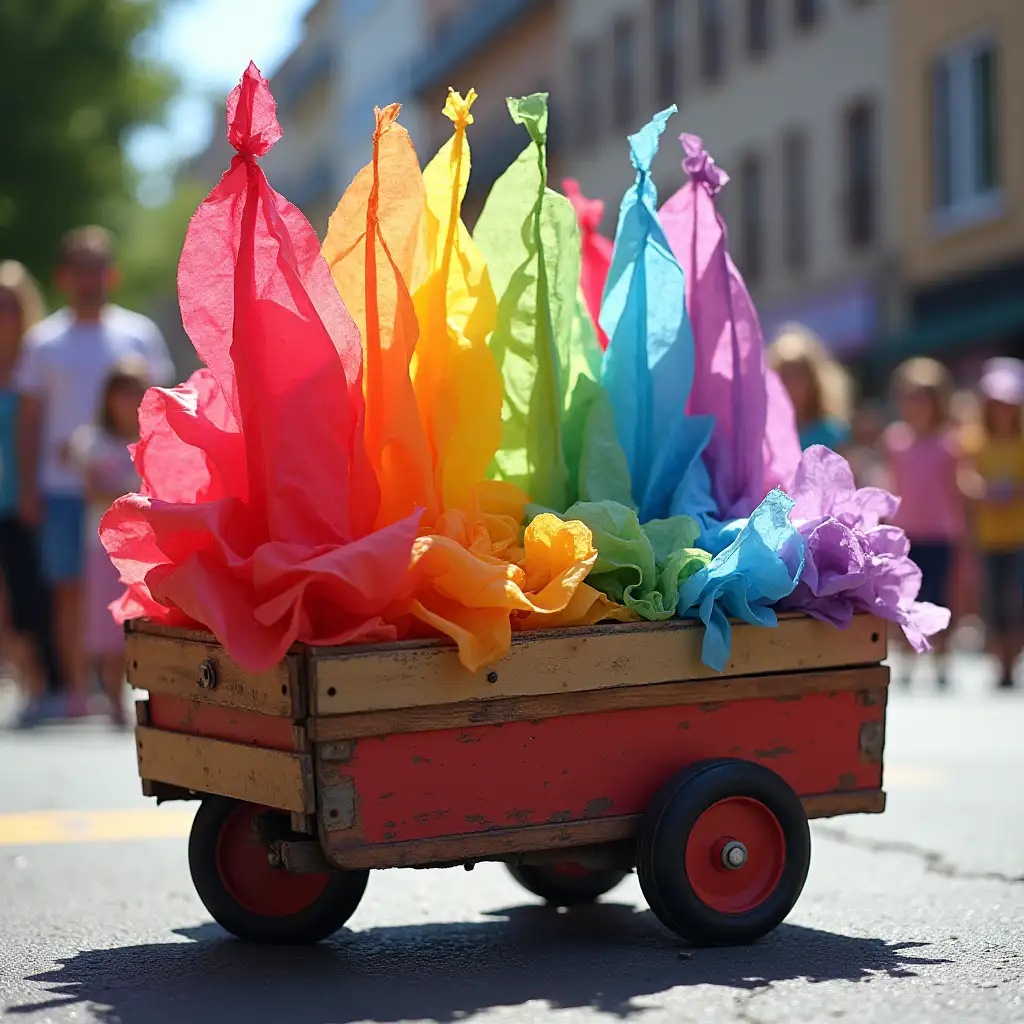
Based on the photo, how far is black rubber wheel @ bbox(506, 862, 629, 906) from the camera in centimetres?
548

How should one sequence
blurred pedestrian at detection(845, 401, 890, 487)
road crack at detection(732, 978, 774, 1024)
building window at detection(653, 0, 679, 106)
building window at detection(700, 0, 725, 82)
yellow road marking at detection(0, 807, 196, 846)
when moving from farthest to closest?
building window at detection(653, 0, 679, 106), building window at detection(700, 0, 725, 82), blurred pedestrian at detection(845, 401, 890, 487), yellow road marking at detection(0, 807, 196, 846), road crack at detection(732, 978, 774, 1024)

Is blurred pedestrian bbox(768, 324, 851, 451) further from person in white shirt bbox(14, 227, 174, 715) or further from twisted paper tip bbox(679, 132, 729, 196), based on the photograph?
twisted paper tip bbox(679, 132, 729, 196)

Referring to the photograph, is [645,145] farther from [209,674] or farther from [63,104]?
[63,104]

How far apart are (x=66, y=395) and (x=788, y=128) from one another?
62.0ft

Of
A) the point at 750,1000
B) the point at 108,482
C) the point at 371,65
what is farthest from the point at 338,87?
the point at 750,1000

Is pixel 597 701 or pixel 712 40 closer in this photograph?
pixel 597 701

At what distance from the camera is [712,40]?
99.1 ft

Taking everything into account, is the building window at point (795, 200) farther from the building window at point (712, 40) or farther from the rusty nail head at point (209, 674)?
the rusty nail head at point (209, 674)

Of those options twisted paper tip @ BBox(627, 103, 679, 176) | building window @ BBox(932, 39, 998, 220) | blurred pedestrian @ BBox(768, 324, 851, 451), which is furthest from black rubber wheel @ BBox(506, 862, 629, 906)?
building window @ BBox(932, 39, 998, 220)

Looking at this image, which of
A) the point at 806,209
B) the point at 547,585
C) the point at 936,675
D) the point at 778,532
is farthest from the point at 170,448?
the point at 806,209

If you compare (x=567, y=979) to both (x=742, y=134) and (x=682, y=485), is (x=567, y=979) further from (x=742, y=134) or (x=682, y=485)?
(x=742, y=134)

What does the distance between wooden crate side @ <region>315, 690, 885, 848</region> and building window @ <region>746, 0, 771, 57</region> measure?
24.2m

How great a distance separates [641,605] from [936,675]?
838 centimetres

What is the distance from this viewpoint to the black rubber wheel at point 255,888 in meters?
4.94
